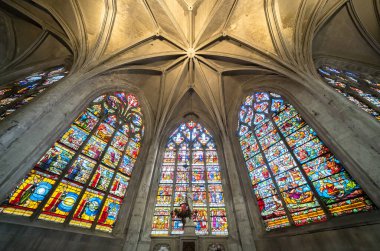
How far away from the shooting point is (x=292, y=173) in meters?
5.65

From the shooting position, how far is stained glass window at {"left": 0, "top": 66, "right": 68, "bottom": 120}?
5.35 m

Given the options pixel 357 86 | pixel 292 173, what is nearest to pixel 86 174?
pixel 292 173

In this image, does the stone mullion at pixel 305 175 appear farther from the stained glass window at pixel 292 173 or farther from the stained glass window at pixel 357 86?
the stained glass window at pixel 357 86

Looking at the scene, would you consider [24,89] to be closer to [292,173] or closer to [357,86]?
[292,173]

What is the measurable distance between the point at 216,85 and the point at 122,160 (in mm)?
6330

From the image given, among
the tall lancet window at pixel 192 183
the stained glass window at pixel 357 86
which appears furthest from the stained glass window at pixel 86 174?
the stained glass window at pixel 357 86

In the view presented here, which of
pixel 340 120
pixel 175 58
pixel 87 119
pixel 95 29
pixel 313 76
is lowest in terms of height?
pixel 340 120

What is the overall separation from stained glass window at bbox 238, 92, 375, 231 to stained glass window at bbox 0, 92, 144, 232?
5.37 metres

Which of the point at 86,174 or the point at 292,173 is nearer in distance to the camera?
the point at 292,173

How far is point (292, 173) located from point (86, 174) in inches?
277

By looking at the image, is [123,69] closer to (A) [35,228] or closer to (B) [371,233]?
(A) [35,228]

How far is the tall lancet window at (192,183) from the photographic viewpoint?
20.3 feet

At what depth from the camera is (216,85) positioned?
31.7 ft

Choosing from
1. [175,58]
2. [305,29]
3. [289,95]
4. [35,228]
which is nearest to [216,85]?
[175,58]
